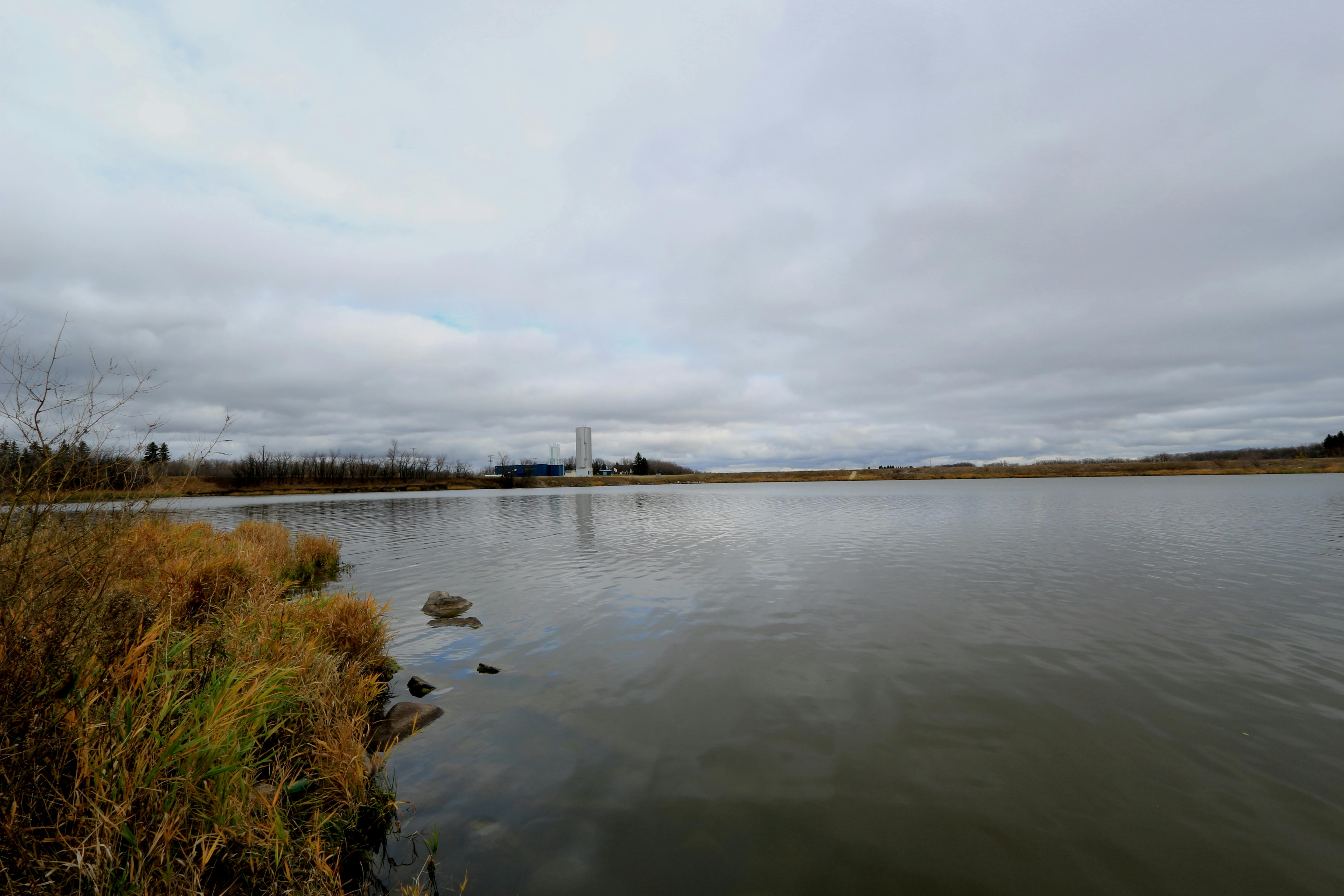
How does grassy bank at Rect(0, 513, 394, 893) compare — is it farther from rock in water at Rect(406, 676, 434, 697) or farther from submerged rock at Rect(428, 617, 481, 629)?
submerged rock at Rect(428, 617, 481, 629)

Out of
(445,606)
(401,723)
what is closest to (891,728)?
(401,723)

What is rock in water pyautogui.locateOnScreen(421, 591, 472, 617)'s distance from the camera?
1473cm

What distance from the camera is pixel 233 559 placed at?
1359 cm

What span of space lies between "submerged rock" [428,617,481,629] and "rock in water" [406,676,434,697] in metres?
3.47

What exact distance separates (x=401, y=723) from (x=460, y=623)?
599cm

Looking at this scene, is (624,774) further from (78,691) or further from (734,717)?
(78,691)

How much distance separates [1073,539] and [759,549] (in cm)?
1449

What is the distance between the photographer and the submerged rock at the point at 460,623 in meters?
13.5

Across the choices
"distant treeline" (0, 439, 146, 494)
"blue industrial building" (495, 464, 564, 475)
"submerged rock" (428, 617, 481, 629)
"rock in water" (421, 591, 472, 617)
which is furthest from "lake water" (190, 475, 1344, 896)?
"blue industrial building" (495, 464, 564, 475)

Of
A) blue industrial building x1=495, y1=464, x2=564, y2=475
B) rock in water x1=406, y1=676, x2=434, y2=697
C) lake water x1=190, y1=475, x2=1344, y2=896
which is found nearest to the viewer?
lake water x1=190, y1=475, x2=1344, y2=896

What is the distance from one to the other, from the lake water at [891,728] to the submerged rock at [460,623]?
0.75 feet

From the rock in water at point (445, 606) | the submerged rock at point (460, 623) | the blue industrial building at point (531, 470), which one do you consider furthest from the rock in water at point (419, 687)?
the blue industrial building at point (531, 470)

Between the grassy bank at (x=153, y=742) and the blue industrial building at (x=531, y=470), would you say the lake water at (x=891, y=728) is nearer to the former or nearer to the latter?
the grassy bank at (x=153, y=742)

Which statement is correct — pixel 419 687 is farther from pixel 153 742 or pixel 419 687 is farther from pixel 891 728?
pixel 891 728
